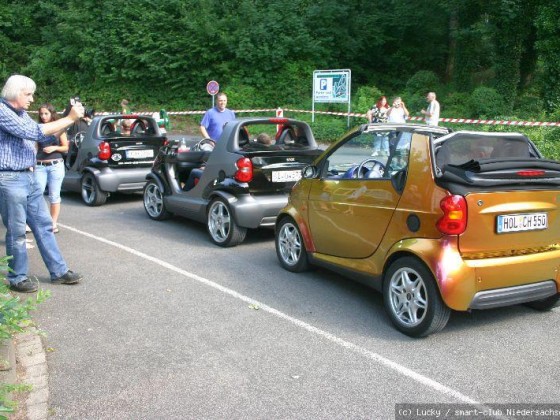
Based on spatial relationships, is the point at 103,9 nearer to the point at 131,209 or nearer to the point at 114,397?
the point at 131,209

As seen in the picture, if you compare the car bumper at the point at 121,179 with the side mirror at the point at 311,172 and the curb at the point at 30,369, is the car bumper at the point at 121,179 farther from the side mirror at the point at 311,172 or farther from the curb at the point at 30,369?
the curb at the point at 30,369

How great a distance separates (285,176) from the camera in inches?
306

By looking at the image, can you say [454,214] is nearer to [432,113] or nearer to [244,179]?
[244,179]

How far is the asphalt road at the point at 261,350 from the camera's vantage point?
3.85m

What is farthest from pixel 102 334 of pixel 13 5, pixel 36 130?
pixel 13 5

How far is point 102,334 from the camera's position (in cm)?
496

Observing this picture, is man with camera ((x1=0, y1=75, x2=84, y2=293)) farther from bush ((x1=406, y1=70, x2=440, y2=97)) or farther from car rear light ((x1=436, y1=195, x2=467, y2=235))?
bush ((x1=406, y1=70, x2=440, y2=97))

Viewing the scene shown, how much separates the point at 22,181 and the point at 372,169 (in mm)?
3339

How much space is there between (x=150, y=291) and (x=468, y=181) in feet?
10.9

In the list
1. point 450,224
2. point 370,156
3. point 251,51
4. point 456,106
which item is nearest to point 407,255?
point 450,224

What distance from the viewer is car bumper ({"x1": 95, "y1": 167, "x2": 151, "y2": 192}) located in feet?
35.7

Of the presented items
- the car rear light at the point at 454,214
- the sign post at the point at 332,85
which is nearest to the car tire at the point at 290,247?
the car rear light at the point at 454,214

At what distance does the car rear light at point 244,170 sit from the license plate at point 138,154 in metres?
4.25

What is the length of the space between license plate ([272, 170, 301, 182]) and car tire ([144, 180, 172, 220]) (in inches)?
97.3
